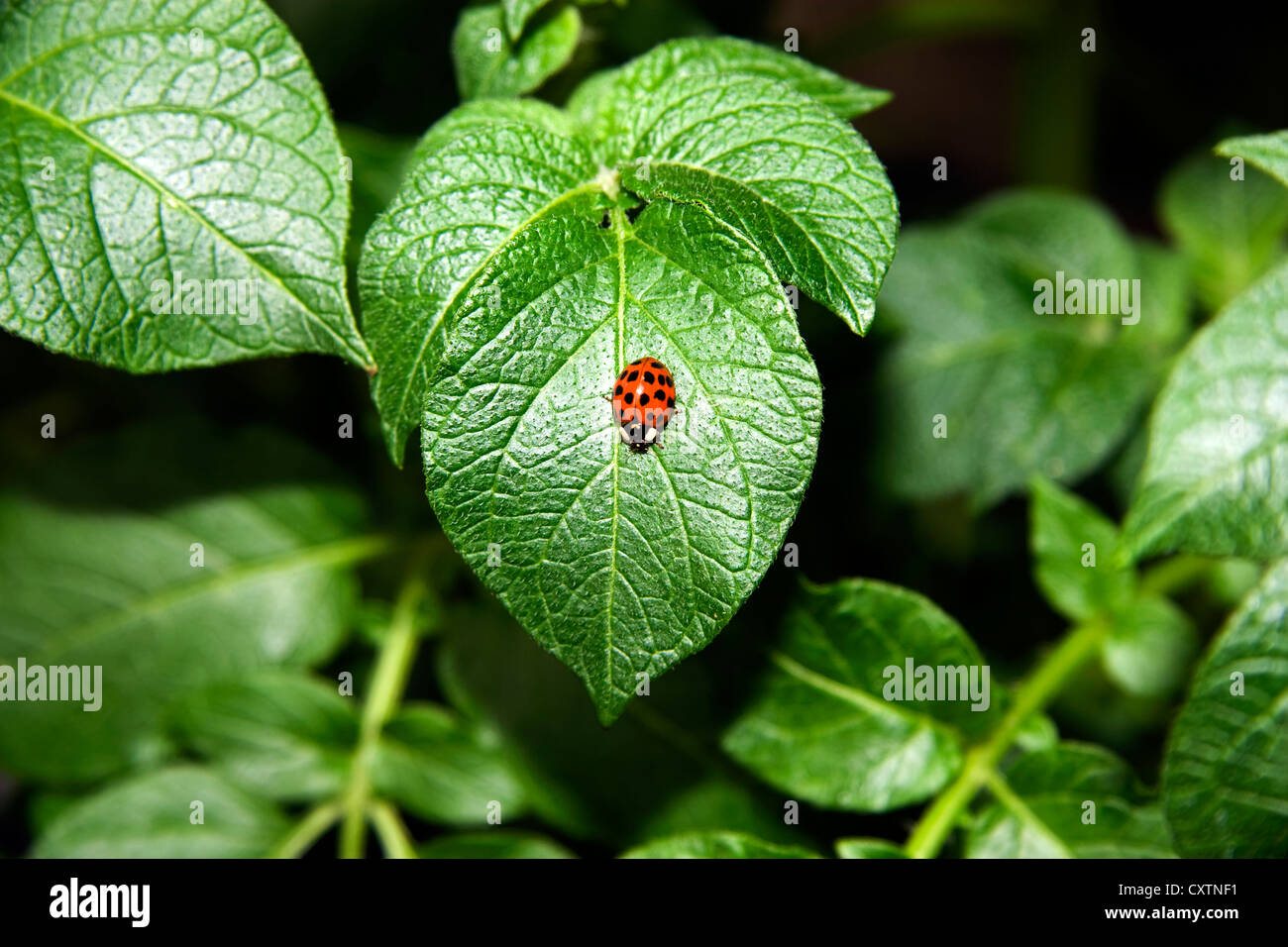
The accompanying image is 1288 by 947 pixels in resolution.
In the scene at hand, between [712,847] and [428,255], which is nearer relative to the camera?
[428,255]

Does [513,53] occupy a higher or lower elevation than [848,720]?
higher

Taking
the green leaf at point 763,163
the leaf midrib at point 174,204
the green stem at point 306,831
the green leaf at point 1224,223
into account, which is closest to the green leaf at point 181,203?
the leaf midrib at point 174,204

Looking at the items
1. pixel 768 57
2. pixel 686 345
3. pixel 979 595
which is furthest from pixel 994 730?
pixel 768 57

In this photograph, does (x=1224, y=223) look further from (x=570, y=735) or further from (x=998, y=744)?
(x=570, y=735)

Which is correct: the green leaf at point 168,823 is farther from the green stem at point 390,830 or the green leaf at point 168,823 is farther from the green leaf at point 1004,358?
the green leaf at point 1004,358

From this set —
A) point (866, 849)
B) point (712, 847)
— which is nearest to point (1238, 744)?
point (866, 849)

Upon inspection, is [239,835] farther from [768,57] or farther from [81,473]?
[768,57]

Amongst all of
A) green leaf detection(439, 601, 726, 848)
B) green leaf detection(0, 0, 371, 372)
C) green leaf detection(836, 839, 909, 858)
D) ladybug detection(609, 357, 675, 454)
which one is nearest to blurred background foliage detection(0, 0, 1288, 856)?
green leaf detection(439, 601, 726, 848)

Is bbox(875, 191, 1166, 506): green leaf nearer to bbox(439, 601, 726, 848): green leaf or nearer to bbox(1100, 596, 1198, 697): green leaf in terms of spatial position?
bbox(1100, 596, 1198, 697): green leaf
